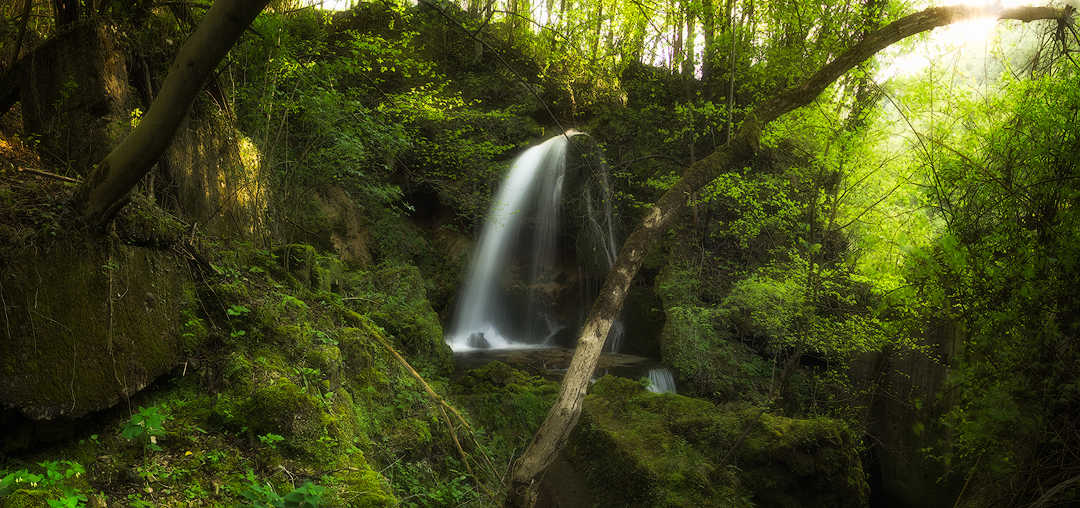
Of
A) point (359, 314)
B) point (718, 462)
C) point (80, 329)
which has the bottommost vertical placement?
→ point (718, 462)

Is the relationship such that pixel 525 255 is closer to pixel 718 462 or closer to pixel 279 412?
pixel 718 462

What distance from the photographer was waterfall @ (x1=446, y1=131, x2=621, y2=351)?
555 inches

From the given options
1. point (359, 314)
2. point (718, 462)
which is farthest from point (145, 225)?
point (718, 462)

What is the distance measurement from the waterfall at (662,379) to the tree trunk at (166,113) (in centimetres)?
968

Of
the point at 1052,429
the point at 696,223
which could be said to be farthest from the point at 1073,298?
the point at 696,223

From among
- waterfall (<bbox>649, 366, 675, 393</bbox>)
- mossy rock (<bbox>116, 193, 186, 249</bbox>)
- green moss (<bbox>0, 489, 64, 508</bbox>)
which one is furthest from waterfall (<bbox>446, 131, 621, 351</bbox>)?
green moss (<bbox>0, 489, 64, 508</bbox>)

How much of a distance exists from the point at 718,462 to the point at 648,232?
3.75 metres

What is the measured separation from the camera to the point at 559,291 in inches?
613

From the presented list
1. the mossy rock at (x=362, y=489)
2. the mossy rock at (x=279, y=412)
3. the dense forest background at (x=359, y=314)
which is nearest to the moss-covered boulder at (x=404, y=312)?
the dense forest background at (x=359, y=314)

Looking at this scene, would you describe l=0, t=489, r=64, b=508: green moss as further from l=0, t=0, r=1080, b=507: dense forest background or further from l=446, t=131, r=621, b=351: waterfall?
l=446, t=131, r=621, b=351: waterfall

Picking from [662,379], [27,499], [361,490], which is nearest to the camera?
[27,499]

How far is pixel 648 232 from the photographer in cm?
461

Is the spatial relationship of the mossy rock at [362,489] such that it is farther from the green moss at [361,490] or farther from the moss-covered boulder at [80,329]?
the moss-covered boulder at [80,329]

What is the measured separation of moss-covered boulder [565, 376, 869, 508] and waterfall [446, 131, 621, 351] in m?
6.86
